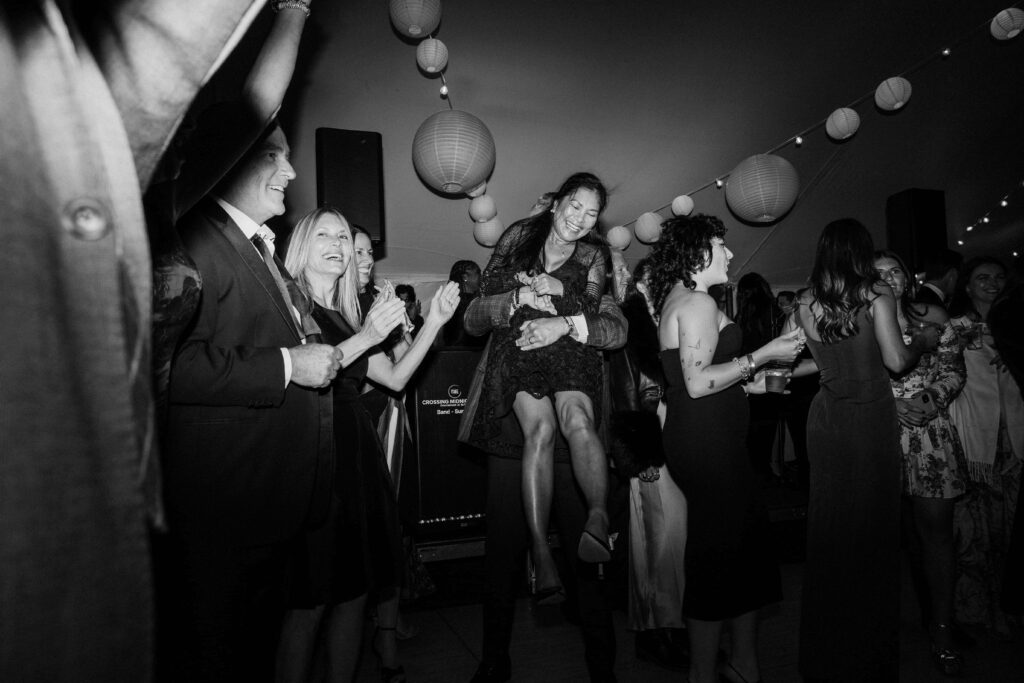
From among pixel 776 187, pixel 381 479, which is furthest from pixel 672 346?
pixel 776 187

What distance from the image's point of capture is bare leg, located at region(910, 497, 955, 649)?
2557mm

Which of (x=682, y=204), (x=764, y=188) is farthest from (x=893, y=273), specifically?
(x=682, y=204)

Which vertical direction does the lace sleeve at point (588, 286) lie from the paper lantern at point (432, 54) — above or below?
below

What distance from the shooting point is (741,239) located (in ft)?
23.0

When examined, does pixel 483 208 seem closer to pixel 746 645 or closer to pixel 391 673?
pixel 391 673

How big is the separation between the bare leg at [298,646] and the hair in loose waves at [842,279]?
6.69ft

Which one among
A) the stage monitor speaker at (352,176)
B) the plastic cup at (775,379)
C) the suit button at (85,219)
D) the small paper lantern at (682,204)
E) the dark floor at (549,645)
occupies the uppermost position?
the small paper lantern at (682,204)

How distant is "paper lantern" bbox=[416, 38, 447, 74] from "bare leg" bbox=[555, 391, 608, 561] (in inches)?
129

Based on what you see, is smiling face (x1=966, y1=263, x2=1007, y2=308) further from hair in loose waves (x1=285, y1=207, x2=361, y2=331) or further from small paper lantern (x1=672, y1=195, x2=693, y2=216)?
hair in loose waves (x1=285, y1=207, x2=361, y2=331)

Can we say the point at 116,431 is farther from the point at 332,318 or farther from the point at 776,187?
the point at 776,187

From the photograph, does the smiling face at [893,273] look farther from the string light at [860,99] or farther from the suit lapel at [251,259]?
the string light at [860,99]

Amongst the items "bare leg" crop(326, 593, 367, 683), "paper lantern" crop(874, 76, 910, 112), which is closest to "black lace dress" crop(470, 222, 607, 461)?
"bare leg" crop(326, 593, 367, 683)

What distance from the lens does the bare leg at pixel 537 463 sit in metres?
2.14

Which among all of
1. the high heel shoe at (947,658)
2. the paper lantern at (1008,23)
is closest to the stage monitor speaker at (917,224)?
the paper lantern at (1008,23)
